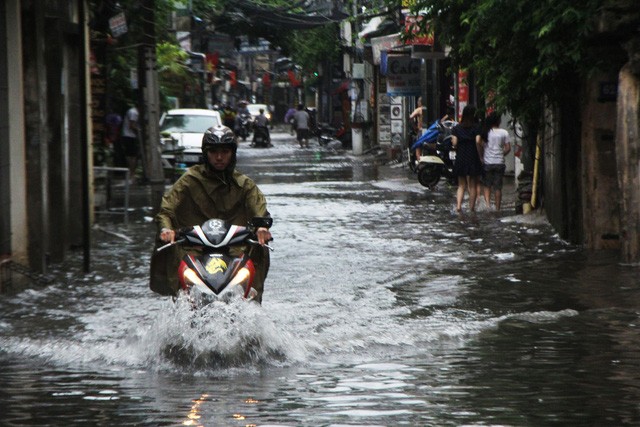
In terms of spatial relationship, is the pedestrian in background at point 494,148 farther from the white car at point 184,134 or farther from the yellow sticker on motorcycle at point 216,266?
the yellow sticker on motorcycle at point 216,266

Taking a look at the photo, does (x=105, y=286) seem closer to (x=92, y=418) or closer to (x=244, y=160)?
(x=92, y=418)

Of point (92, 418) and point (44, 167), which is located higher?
point (44, 167)

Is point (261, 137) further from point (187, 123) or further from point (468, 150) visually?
point (468, 150)

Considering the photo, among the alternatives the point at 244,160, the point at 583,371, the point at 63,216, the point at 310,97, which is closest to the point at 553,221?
the point at 63,216

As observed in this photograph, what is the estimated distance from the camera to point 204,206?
9.51 m

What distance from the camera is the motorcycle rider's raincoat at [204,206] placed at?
368 inches

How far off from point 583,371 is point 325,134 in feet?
169

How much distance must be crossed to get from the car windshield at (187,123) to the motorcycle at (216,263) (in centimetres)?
2515

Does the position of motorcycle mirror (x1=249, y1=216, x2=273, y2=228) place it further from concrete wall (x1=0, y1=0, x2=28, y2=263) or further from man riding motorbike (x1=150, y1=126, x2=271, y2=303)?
concrete wall (x1=0, y1=0, x2=28, y2=263)

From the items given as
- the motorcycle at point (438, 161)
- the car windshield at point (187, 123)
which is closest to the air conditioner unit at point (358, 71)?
the car windshield at point (187, 123)

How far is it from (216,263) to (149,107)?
19186 mm

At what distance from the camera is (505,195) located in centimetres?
2522

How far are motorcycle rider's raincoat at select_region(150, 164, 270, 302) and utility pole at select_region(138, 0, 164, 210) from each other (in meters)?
17.7

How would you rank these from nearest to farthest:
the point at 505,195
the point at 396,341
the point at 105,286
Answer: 1. the point at 396,341
2. the point at 105,286
3. the point at 505,195
